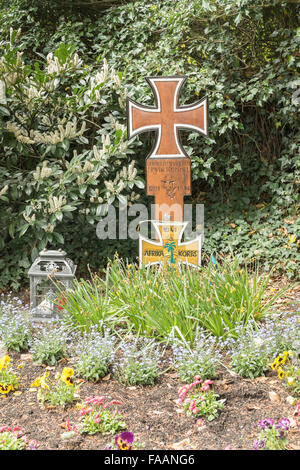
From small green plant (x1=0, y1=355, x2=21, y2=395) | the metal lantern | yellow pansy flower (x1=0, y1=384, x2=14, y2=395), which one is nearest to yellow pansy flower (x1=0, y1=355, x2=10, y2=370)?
small green plant (x1=0, y1=355, x2=21, y2=395)

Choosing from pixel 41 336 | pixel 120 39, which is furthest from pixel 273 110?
pixel 41 336

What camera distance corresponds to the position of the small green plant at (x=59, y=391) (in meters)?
2.72

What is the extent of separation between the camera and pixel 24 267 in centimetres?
506

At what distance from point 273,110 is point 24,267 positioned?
3.17 meters

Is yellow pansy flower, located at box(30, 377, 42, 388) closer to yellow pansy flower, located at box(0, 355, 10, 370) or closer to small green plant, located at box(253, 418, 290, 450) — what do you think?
yellow pansy flower, located at box(0, 355, 10, 370)

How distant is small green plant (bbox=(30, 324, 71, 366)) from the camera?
3.23 m

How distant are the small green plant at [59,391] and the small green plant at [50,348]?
15.3 inches

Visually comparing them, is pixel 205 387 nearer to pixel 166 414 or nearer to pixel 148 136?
pixel 166 414

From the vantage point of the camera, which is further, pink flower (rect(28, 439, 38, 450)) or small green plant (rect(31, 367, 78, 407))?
small green plant (rect(31, 367, 78, 407))

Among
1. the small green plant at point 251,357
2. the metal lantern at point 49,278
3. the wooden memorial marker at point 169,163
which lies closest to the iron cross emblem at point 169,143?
the wooden memorial marker at point 169,163

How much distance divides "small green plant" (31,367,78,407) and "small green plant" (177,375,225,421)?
0.61m

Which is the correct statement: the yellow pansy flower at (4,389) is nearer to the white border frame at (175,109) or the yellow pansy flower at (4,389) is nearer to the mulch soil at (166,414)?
the mulch soil at (166,414)

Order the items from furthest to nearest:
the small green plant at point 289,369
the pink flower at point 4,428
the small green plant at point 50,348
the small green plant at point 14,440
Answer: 1. the small green plant at point 50,348
2. the small green plant at point 289,369
3. the pink flower at point 4,428
4. the small green plant at point 14,440

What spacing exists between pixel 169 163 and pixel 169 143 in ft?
0.58
